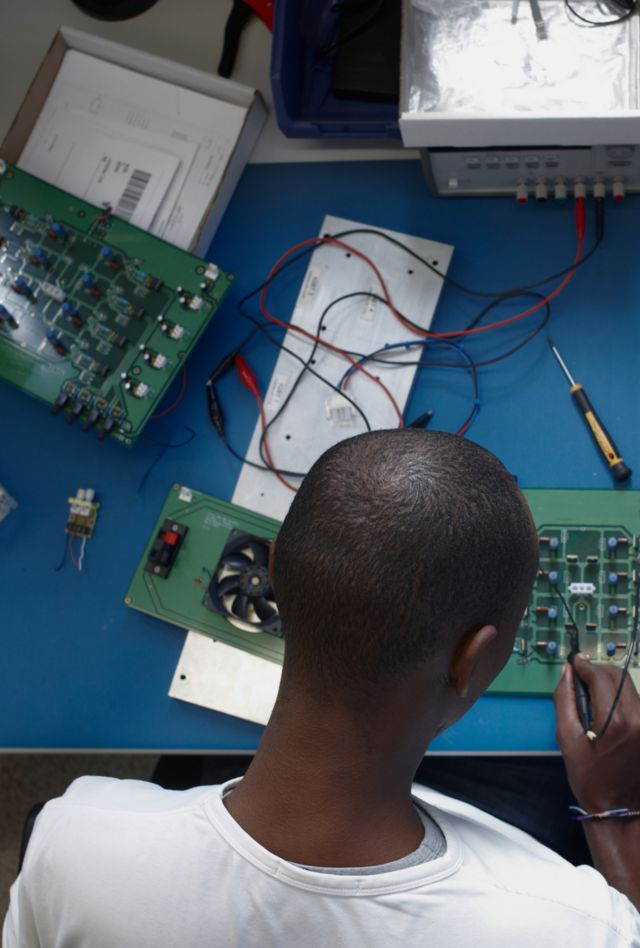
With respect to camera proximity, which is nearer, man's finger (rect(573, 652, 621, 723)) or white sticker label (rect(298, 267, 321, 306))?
man's finger (rect(573, 652, 621, 723))

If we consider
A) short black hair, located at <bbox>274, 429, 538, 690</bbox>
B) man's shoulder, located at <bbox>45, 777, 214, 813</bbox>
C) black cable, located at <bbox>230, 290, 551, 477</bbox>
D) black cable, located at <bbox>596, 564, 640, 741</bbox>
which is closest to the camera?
short black hair, located at <bbox>274, 429, 538, 690</bbox>

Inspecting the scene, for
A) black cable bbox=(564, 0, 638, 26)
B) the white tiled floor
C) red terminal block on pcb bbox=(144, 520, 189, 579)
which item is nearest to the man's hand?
red terminal block on pcb bbox=(144, 520, 189, 579)

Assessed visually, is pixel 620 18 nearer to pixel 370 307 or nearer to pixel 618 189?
pixel 618 189

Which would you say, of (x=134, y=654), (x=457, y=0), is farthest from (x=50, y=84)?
(x=134, y=654)

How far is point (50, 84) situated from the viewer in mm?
1908

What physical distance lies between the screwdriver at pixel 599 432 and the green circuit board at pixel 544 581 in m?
0.04

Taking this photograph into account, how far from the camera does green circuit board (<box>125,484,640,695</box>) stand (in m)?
1.54

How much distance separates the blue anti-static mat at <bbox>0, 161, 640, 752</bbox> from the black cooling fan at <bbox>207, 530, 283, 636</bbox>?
0.41 feet

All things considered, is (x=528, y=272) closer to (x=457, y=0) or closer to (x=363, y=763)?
(x=457, y=0)

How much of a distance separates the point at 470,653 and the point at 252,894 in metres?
0.34

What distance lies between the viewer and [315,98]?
5.98 ft

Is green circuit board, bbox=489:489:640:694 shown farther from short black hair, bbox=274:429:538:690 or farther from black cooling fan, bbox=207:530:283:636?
short black hair, bbox=274:429:538:690

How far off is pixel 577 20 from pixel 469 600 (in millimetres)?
1074

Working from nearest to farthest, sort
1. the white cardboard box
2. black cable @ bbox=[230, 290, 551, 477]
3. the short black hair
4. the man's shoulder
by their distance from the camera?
the short black hair → the man's shoulder → black cable @ bbox=[230, 290, 551, 477] → the white cardboard box
